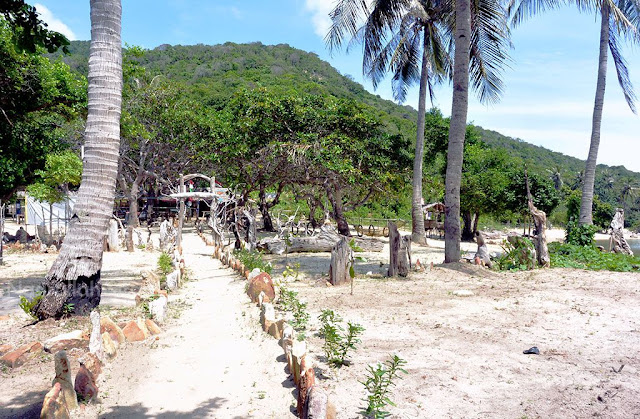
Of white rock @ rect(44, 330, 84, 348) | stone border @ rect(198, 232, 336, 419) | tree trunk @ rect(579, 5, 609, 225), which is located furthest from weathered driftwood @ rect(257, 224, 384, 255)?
white rock @ rect(44, 330, 84, 348)

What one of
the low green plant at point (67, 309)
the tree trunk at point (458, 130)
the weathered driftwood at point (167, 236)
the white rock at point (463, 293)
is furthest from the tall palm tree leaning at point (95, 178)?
the weathered driftwood at point (167, 236)

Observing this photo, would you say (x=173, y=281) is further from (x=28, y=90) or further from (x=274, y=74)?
(x=274, y=74)

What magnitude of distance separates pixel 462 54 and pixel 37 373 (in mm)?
11189

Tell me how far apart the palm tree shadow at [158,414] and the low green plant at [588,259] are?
10.3 m

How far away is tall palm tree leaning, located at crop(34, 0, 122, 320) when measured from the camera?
5.87 m

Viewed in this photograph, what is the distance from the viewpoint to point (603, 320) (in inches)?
239

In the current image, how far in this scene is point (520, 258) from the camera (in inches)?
444

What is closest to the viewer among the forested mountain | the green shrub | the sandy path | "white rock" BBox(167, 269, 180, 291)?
the sandy path

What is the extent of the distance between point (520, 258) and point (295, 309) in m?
7.06

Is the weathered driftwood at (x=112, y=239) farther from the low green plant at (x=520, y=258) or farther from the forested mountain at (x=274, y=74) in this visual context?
the forested mountain at (x=274, y=74)

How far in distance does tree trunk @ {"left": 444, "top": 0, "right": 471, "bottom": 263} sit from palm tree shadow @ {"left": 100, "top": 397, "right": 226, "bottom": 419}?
8.75 m

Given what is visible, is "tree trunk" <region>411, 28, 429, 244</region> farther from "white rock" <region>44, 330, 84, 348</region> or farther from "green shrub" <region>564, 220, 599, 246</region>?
"white rock" <region>44, 330, 84, 348</region>

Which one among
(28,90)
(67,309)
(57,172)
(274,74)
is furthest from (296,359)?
(274,74)

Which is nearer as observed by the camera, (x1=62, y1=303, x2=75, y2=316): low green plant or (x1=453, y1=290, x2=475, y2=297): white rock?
(x1=62, y1=303, x2=75, y2=316): low green plant
